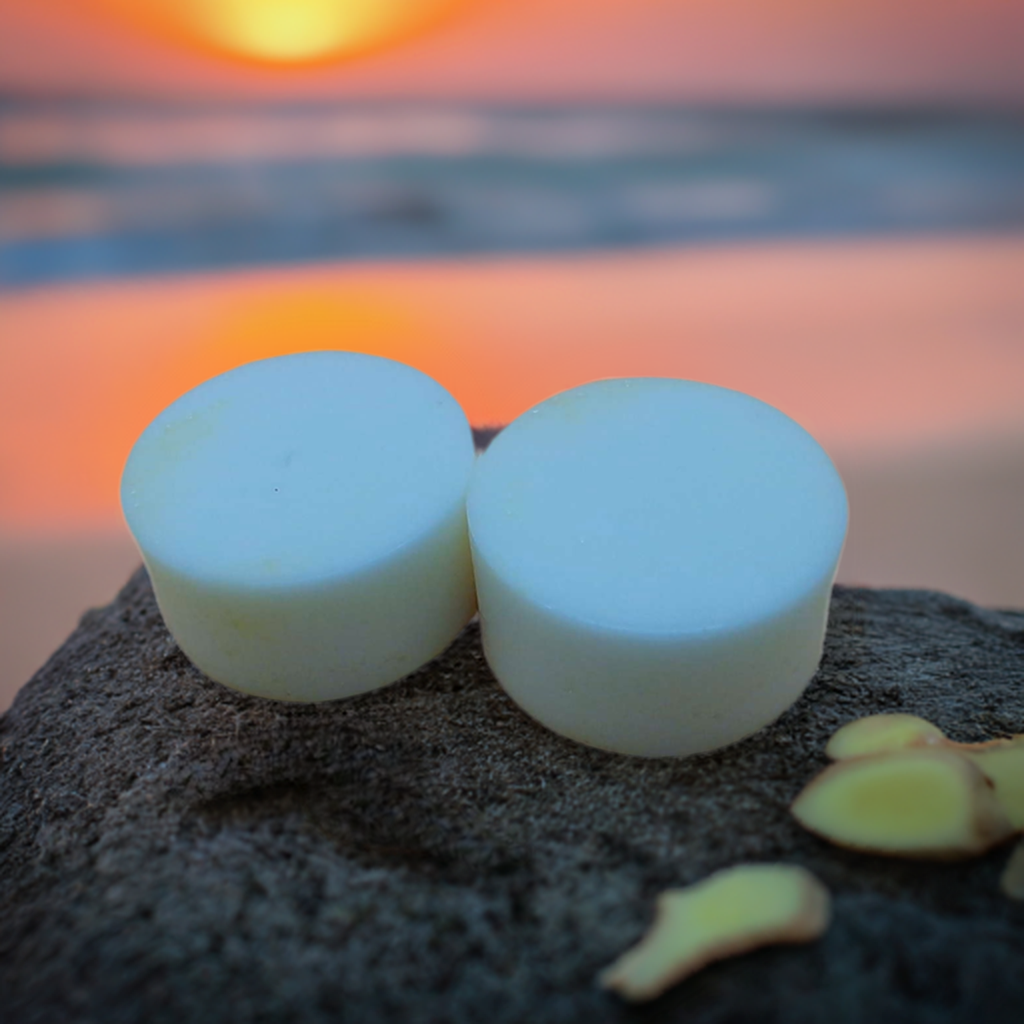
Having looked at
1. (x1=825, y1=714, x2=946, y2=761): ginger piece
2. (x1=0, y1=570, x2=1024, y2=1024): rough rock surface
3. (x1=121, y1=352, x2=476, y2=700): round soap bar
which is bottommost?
(x1=0, y1=570, x2=1024, y2=1024): rough rock surface

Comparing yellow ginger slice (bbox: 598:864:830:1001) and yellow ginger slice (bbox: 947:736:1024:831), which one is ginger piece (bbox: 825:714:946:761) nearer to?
yellow ginger slice (bbox: 947:736:1024:831)

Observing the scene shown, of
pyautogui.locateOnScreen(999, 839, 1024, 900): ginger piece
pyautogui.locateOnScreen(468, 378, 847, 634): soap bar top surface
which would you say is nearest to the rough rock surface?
pyautogui.locateOnScreen(999, 839, 1024, 900): ginger piece

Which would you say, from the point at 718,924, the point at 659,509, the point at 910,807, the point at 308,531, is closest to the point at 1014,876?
the point at 910,807

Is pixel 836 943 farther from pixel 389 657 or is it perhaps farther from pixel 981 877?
pixel 389 657

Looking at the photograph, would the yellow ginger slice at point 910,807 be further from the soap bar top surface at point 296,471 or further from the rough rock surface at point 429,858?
the soap bar top surface at point 296,471

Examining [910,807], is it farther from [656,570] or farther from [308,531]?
[308,531]

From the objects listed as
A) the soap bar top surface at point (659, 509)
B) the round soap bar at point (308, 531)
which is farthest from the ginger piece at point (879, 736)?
the round soap bar at point (308, 531)
